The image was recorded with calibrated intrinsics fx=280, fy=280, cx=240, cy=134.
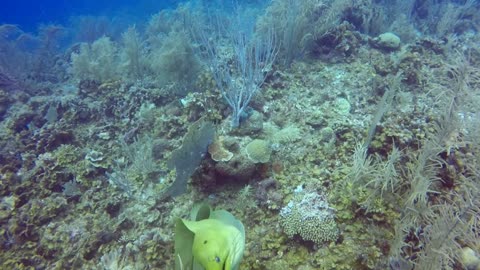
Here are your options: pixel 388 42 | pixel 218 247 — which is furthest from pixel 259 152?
pixel 388 42

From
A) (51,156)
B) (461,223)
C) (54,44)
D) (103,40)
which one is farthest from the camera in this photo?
(54,44)

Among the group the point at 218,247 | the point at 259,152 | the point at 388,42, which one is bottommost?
the point at 388,42

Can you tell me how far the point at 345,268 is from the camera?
3.07 m

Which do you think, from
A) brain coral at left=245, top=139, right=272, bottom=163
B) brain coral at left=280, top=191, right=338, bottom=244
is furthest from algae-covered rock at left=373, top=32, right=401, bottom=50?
brain coral at left=280, top=191, right=338, bottom=244

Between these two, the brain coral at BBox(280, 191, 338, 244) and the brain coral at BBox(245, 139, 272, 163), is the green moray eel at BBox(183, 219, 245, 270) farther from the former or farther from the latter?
the brain coral at BBox(245, 139, 272, 163)

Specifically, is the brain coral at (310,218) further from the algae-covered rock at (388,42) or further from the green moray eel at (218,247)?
the algae-covered rock at (388,42)

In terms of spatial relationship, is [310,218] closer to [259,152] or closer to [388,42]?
[259,152]

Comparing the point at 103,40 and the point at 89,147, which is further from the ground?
the point at 103,40

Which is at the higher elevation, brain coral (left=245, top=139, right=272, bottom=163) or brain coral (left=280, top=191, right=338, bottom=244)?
brain coral (left=245, top=139, right=272, bottom=163)

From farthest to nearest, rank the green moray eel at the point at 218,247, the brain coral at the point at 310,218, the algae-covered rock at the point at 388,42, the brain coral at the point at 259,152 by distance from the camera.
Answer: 1. the algae-covered rock at the point at 388,42
2. the brain coral at the point at 259,152
3. the brain coral at the point at 310,218
4. the green moray eel at the point at 218,247

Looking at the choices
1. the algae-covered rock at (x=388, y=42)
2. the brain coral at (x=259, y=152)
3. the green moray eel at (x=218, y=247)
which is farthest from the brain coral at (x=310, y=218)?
the algae-covered rock at (x=388, y=42)

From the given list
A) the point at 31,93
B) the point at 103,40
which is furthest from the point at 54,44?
the point at 103,40

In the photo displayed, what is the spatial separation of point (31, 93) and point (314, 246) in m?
11.0

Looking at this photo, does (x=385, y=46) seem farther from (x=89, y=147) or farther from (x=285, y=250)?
(x=89, y=147)
